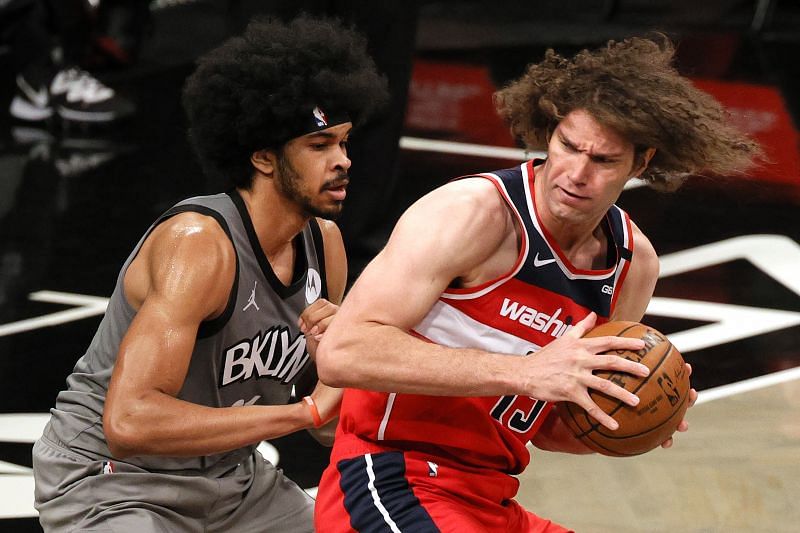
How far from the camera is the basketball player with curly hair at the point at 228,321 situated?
11.3 ft

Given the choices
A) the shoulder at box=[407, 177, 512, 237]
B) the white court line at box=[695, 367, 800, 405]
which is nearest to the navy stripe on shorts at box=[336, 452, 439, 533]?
the shoulder at box=[407, 177, 512, 237]

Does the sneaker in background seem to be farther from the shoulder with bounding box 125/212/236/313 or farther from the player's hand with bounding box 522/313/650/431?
the player's hand with bounding box 522/313/650/431

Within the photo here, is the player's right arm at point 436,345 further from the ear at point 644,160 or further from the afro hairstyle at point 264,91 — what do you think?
the afro hairstyle at point 264,91

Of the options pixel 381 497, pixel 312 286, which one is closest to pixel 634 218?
pixel 312 286

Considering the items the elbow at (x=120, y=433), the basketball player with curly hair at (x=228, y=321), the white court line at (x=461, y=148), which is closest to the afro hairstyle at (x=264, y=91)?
the basketball player with curly hair at (x=228, y=321)

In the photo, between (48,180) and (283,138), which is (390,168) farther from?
(283,138)

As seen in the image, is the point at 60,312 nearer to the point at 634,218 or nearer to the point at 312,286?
the point at 312,286

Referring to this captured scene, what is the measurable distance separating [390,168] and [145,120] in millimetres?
3105

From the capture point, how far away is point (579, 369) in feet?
9.82

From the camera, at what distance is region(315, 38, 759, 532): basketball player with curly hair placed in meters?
3.18

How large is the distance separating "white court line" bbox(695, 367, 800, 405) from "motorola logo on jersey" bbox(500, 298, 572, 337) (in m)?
2.28

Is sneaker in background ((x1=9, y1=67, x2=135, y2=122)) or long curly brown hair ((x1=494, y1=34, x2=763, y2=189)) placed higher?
long curly brown hair ((x1=494, y1=34, x2=763, y2=189))

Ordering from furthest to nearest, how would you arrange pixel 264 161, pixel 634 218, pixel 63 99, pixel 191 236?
pixel 63 99
pixel 634 218
pixel 264 161
pixel 191 236

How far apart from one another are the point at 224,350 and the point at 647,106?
1.34 m
